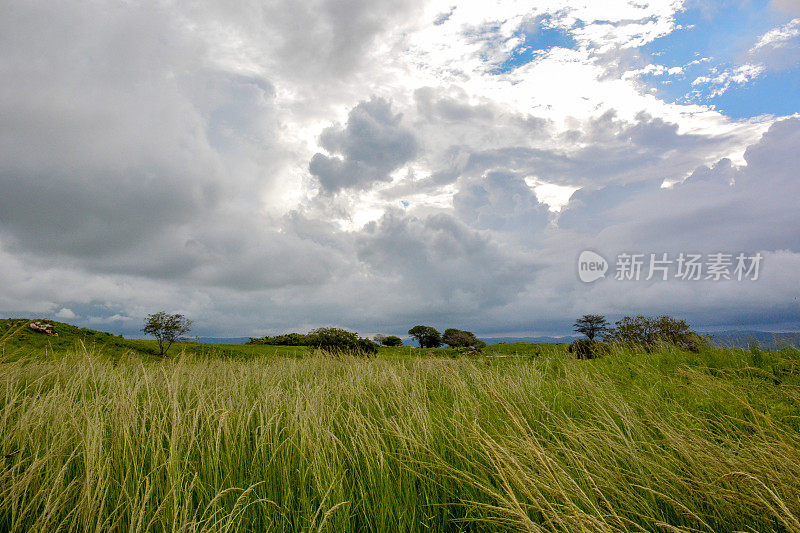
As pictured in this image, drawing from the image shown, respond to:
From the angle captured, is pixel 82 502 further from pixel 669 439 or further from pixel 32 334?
A: pixel 32 334

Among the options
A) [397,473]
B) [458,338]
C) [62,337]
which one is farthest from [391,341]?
[397,473]

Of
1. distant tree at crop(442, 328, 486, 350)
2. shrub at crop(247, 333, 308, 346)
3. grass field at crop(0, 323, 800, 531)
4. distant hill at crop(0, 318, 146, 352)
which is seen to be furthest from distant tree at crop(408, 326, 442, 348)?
grass field at crop(0, 323, 800, 531)

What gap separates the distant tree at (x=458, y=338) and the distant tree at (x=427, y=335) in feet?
1.98

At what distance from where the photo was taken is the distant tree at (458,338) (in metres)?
30.6

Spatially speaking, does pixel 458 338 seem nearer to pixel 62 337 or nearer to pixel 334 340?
pixel 334 340

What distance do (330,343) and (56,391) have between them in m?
14.4

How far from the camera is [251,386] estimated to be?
6.82m

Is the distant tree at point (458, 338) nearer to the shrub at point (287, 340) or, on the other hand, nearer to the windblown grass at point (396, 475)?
the shrub at point (287, 340)

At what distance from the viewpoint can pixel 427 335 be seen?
108ft

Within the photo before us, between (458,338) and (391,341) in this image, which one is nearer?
(458,338)

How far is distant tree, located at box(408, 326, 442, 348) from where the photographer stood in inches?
1291

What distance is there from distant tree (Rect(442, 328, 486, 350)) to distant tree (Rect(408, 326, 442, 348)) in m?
0.60

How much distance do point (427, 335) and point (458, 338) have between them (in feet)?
8.69

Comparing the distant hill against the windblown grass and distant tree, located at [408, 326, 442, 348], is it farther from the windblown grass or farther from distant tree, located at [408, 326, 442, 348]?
distant tree, located at [408, 326, 442, 348]
